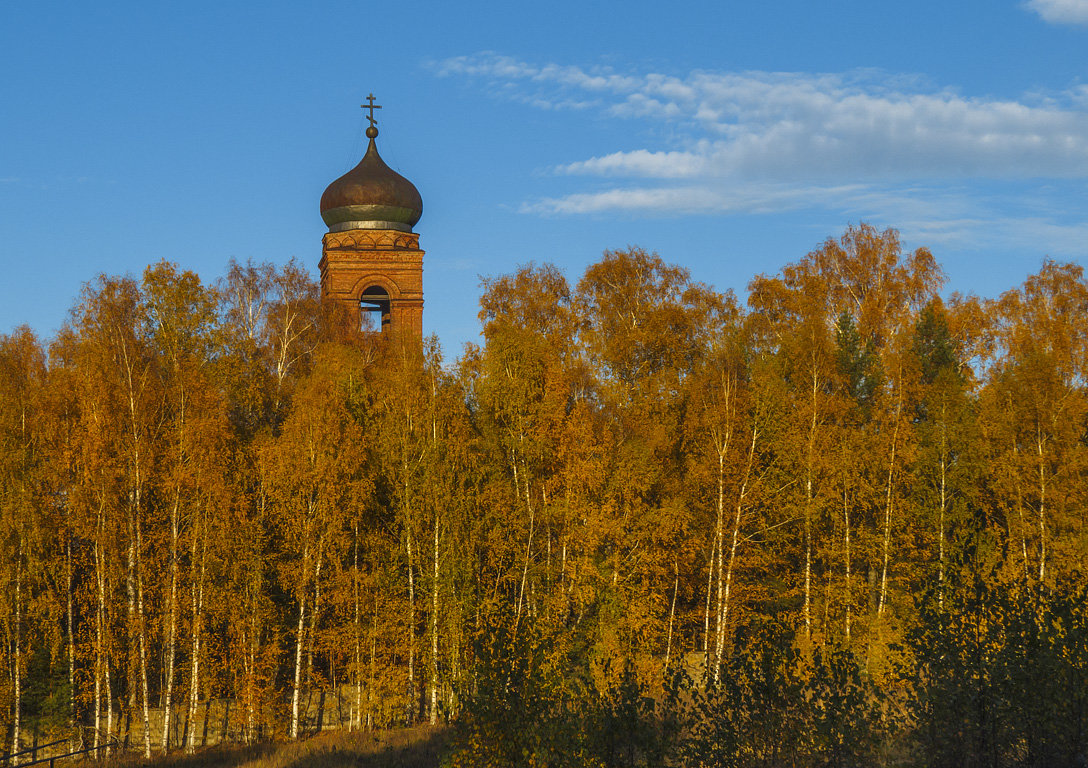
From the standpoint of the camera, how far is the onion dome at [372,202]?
4912 centimetres

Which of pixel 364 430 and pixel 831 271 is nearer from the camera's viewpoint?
pixel 364 430

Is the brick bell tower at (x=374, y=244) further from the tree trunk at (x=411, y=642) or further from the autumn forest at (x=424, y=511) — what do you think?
the tree trunk at (x=411, y=642)

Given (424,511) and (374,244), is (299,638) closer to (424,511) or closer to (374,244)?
(424,511)

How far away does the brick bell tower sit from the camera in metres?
47.8

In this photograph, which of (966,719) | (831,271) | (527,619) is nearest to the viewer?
(966,719)

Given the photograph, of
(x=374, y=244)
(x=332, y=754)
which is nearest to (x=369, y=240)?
(x=374, y=244)

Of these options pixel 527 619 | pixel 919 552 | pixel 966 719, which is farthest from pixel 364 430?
pixel 966 719

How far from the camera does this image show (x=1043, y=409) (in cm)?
2903

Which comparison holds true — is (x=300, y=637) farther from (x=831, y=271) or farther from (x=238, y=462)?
(x=831, y=271)

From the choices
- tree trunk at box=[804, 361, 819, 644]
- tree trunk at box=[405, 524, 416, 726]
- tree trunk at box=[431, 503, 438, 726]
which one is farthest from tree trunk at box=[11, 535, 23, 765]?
tree trunk at box=[804, 361, 819, 644]

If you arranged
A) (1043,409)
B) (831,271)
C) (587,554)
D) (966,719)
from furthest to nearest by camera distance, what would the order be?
(831,271)
(1043,409)
(587,554)
(966,719)

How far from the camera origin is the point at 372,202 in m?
49.2

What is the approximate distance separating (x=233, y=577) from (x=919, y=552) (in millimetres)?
16418

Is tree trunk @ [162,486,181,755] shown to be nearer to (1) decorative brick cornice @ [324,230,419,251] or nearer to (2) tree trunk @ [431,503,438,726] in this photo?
(2) tree trunk @ [431,503,438,726]
